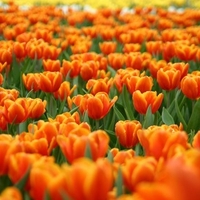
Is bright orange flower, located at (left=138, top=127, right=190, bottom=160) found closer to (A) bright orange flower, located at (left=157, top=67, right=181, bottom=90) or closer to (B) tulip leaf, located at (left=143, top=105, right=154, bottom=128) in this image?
(B) tulip leaf, located at (left=143, top=105, right=154, bottom=128)

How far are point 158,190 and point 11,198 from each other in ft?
1.15

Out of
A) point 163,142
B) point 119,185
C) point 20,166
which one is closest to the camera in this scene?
point 119,185

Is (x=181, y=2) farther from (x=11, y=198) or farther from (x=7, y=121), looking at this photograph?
(x=11, y=198)

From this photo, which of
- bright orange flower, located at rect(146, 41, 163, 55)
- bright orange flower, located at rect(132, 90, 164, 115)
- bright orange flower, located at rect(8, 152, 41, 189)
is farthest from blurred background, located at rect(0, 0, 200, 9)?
bright orange flower, located at rect(8, 152, 41, 189)

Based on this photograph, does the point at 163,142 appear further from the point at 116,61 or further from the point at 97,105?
the point at 116,61

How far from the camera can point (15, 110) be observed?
2039 millimetres

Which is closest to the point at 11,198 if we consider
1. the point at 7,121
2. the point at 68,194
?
the point at 68,194

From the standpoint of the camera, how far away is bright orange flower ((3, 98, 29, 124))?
2.04m

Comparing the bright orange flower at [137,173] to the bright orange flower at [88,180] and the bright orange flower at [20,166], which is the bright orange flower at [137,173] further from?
the bright orange flower at [20,166]

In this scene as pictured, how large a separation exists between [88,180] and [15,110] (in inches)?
42.7

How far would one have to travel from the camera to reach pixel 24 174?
1.30 meters

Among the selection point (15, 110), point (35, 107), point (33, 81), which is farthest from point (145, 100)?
point (33, 81)

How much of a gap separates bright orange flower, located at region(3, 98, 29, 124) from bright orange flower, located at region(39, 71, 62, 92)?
0.58 metres

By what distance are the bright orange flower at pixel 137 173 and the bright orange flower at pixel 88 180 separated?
0.16 m
